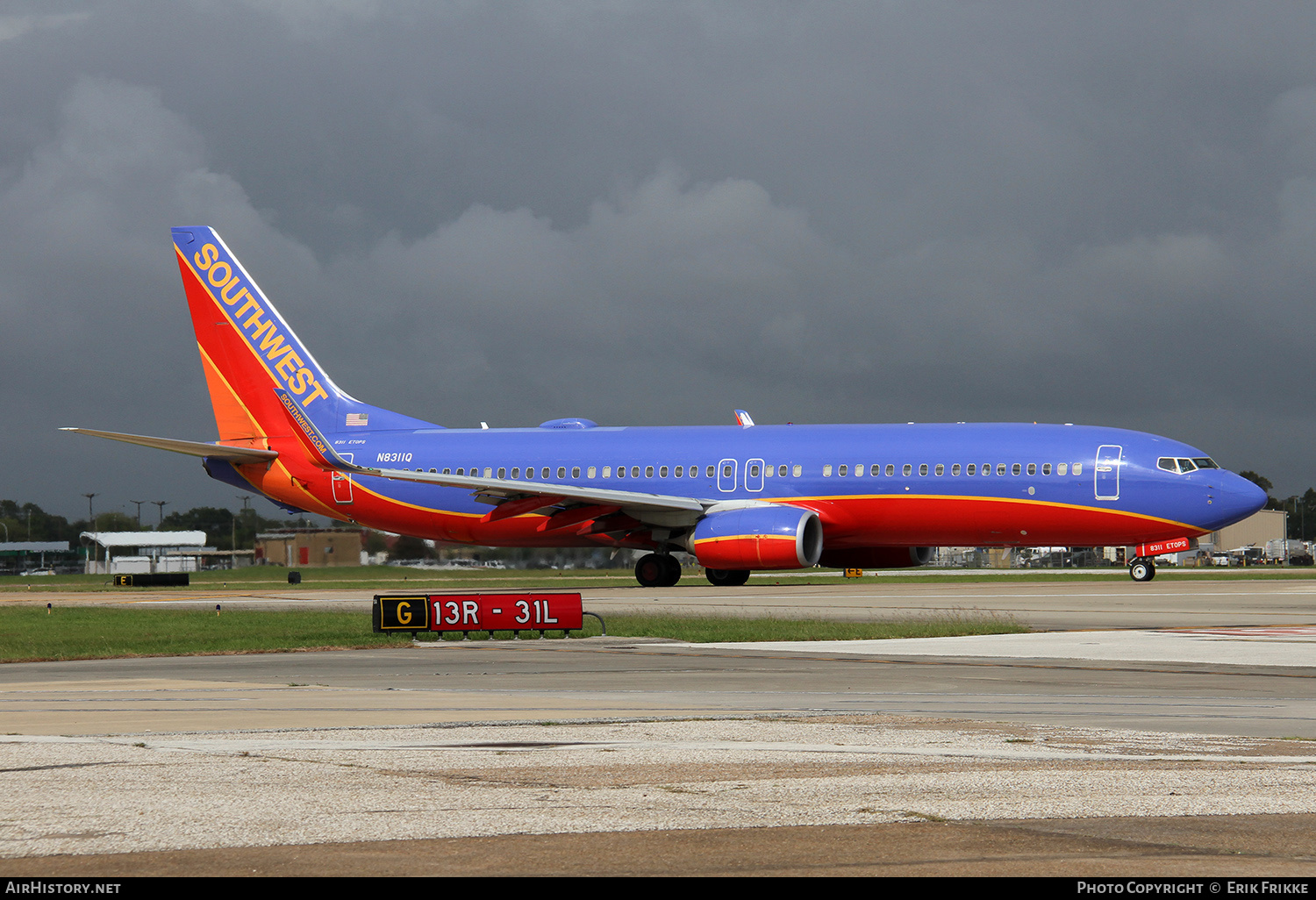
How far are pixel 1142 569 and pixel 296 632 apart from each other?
27.5 meters

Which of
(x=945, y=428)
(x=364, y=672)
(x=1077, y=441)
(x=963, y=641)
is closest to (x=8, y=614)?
(x=364, y=672)

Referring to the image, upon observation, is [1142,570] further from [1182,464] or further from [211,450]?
[211,450]

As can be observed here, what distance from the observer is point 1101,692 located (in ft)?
46.7

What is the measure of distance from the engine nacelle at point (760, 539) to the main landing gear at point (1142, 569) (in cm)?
990

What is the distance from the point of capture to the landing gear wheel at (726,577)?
43000 mm

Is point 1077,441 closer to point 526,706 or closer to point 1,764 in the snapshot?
point 526,706

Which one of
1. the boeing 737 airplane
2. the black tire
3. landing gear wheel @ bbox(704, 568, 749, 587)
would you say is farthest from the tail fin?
landing gear wheel @ bbox(704, 568, 749, 587)

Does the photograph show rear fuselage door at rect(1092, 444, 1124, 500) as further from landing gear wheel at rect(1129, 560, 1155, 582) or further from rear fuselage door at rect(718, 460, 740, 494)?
rear fuselage door at rect(718, 460, 740, 494)

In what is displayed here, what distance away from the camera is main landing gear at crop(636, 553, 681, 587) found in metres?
42.4

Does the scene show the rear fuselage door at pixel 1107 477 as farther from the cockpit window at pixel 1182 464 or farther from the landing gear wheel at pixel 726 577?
the landing gear wheel at pixel 726 577

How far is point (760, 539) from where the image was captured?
38562 mm

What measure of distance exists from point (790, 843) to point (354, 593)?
34.4 m

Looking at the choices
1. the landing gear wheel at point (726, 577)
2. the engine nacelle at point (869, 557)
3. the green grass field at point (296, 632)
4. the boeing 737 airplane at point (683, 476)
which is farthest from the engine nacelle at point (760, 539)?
the green grass field at point (296, 632)

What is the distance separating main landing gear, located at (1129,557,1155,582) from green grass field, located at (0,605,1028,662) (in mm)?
18006
